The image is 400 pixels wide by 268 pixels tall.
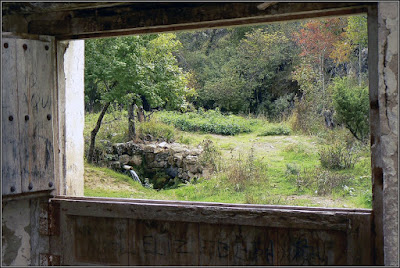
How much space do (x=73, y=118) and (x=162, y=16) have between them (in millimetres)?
1593

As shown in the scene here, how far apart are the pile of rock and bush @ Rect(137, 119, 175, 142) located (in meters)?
0.64

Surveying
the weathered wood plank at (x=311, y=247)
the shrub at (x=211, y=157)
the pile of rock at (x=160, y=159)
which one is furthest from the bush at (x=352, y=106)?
the weathered wood plank at (x=311, y=247)

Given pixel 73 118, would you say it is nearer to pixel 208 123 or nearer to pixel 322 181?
pixel 322 181

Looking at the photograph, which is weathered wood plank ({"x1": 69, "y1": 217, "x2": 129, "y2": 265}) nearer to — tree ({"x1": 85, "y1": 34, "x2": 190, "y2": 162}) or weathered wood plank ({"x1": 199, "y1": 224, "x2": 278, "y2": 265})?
weathered wood plank ({"x1": 199, "y1": 224, "x2": 278, "y2": 265})

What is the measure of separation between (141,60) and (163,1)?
8383mm

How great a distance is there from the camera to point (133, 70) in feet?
37.7

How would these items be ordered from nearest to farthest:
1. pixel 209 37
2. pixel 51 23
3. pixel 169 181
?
pixel 51 23 < pixel 169 181 < pixel 209 37

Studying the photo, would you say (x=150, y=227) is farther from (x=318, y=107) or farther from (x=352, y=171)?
(x=318, y=107)

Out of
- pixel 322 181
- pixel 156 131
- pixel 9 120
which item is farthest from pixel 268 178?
pixel 9 120

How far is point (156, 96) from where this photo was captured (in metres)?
12.0

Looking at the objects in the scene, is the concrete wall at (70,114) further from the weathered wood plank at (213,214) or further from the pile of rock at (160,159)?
the pile of rock at (160,159)

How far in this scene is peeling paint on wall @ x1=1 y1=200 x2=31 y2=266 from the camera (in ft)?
14.1

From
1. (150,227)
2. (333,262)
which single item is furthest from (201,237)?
(333,262)

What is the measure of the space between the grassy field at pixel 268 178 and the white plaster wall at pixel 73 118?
4926 millimetres
